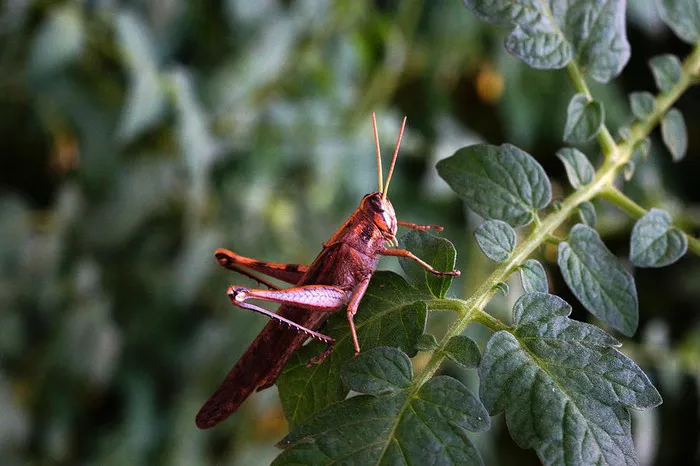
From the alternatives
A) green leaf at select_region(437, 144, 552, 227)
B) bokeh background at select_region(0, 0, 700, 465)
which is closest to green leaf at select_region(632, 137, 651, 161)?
green leaf at select_region(437, 144, 552, 227)

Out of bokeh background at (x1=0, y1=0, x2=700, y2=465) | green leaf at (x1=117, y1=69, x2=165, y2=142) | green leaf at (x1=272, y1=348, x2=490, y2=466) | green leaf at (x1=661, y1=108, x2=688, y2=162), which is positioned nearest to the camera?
green leaf at (x1=272, y1=348, x2=490, y2=466)

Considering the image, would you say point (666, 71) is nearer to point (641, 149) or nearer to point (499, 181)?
point (641, 149)

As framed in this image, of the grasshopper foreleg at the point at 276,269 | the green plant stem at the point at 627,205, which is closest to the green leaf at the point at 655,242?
the green plant stem at the point at 627,205

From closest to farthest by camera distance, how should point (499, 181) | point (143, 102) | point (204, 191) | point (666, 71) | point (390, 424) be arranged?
point (390, 424)
point (499, 181)
point (666, 71)
point (143, 102)
point (204, 191)

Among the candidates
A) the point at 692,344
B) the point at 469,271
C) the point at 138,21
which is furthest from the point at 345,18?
the point at 692,344

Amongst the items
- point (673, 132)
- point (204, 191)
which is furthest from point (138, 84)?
point (673, 132)

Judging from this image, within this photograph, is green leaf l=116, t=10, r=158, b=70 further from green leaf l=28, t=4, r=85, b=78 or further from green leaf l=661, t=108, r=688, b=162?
green leaf l=661, t=108, r=688, b=162
